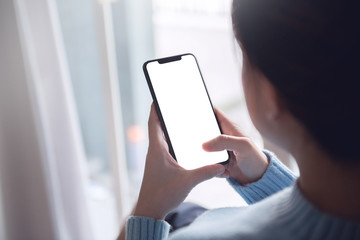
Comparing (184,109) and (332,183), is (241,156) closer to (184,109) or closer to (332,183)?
(184,109)

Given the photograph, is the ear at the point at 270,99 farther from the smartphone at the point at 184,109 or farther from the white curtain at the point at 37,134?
the white curtain at the point at 37,134

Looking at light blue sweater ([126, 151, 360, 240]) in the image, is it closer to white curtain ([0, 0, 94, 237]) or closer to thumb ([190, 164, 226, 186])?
thumb ([190, 164, 226, 186])

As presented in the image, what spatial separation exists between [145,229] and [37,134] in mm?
838

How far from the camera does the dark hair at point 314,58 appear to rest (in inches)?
15.2

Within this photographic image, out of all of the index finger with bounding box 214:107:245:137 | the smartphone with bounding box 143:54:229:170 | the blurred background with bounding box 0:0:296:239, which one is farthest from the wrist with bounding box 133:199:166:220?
the blurred background with bounding box 0:0:296:239

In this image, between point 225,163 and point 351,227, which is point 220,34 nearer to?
point 225,163

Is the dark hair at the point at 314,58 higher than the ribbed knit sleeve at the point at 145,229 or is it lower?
higher

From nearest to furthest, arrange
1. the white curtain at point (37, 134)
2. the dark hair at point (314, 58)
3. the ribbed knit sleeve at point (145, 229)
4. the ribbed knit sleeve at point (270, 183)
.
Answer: the dark hair at point (314, 58), the ribbed knit sleeve at point (145, 229), the ribbed knit sleeve at point (270, 183), the white curtain at point (37, 134)

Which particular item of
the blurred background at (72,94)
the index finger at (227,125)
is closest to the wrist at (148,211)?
the index finger at (227,125)

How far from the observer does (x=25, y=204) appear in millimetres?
1370

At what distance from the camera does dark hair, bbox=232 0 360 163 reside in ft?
1.27

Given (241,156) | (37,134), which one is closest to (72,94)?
(37,134)

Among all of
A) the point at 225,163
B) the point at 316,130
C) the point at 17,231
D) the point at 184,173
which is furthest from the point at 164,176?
the point at 17,231

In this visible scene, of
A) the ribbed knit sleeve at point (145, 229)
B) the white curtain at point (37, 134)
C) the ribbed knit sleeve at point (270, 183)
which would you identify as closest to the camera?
the ribbed knit sleeve at point (145, 229)
